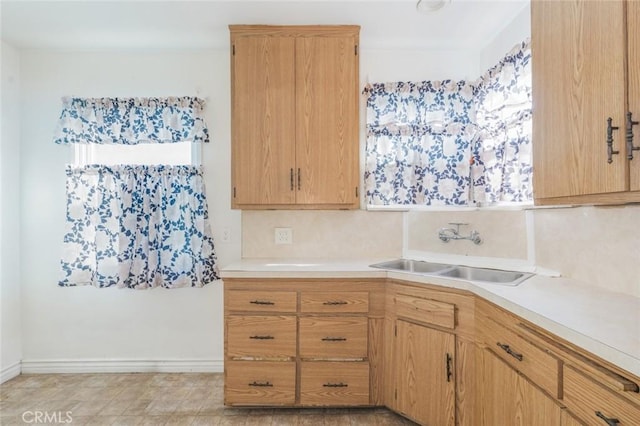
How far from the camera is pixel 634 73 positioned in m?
1.04

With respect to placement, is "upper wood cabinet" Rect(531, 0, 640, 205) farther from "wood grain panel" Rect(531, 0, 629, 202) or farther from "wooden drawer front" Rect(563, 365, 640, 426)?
"wooden drawer front" Rect(563, 365, 640, 426)

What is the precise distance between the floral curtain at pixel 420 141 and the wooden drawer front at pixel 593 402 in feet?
5.80

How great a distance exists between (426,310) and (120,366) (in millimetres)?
2467

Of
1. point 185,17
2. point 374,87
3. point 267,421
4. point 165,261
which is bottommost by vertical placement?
point 267,421

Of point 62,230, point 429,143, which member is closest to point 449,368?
point 429,143

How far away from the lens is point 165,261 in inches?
108

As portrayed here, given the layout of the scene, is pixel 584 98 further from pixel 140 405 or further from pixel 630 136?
pixel 140 405

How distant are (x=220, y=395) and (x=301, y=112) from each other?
6.80 ft

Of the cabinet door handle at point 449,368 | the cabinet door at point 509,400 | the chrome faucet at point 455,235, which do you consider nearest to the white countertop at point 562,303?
the cabinet door at point 509,400

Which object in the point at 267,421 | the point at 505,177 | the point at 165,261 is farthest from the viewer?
the point at 165,261

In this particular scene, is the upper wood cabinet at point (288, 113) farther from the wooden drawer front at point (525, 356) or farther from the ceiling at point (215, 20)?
the wooden drawer front at point (525, 356)

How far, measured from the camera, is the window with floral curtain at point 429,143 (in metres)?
2.67

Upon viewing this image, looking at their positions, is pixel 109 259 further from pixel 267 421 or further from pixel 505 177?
pixel 505 177

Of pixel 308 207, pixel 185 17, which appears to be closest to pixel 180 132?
pixel 185 17
